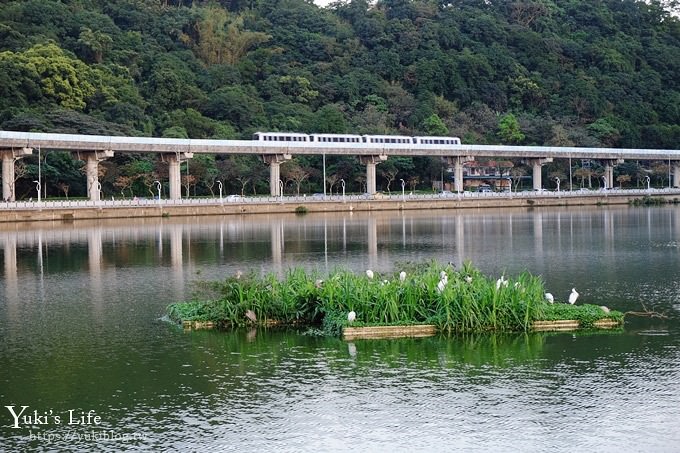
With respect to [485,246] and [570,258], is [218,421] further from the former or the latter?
[485,246]

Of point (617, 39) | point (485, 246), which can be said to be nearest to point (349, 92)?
point (617, 39)

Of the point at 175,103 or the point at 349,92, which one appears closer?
the point at 175,103

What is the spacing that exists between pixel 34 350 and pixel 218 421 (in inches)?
252

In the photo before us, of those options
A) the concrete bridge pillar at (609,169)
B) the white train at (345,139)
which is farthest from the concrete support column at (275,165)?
the concrete bridge pillar at (609,169)

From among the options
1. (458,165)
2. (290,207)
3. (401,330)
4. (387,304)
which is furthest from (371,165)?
(401,330)

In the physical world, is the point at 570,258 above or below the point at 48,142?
below

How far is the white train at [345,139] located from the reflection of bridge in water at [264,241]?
15.7 metres

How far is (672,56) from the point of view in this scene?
134m

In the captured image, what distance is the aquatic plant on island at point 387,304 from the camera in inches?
765

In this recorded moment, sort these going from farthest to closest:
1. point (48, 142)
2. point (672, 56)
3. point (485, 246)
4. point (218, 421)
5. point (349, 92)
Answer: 1. point (672, 56)
2. point (349, 92)
3. point (48, 142)
4. point (485, 246)
5. point (218, 421)

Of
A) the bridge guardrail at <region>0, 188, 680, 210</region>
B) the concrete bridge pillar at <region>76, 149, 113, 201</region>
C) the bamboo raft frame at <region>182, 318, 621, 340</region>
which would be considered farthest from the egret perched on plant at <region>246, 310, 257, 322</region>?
the concrete bridge pillar at <region>76, 149, 113, 201</region>

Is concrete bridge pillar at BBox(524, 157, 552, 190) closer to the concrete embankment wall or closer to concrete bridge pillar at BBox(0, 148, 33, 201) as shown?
the concrete embankment wall

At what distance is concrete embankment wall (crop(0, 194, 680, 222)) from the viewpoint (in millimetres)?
64875

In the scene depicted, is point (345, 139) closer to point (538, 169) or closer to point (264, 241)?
point (538, 169)
